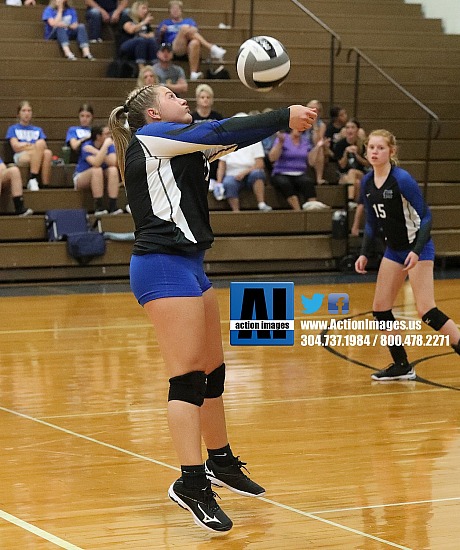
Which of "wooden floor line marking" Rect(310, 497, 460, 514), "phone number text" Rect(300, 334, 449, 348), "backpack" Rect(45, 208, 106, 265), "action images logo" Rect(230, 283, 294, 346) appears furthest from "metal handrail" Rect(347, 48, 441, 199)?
"wooden floor line marking" Rect(310, 497, 460, 514)

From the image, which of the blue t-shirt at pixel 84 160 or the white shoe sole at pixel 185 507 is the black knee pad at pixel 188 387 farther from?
the blue t-shirt at pixel 84 160

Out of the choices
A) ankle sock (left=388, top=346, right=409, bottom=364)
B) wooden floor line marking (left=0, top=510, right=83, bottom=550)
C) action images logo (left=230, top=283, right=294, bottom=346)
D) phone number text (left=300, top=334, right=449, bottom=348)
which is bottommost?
phone number text (left=300, top=334, right=449, bottom=348)

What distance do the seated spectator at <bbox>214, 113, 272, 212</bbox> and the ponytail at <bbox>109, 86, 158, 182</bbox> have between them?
31.3ft

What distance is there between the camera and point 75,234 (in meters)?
13.4

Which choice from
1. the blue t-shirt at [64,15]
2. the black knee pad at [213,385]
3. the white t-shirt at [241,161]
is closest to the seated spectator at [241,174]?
the white t-shirt at [241,161]

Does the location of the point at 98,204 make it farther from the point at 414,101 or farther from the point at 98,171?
the point at 414,101

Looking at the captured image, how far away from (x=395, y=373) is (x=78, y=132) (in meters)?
7.64

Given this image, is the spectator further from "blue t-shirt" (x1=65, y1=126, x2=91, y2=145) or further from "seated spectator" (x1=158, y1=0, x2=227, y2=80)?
"blue t-shirt" (x1=65, y1=126, x2=91, y2=145)

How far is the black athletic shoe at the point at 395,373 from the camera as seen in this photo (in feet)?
25.9

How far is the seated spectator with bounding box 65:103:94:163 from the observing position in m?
14.3

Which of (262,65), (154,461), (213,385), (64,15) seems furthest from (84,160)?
(213,385)

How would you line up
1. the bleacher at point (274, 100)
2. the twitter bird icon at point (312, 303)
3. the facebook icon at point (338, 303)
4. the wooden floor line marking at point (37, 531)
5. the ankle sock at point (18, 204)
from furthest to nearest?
the bleacher at point (274, 100), the ankle sock at point (18, 204), the twitter bird icon at point (312, 303), the facebook icon at point (338, 303), the wooden floor line marking at point (37, 531)

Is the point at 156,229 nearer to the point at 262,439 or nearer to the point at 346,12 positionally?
the point at 262,439

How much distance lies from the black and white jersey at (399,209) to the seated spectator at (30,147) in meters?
7.03
